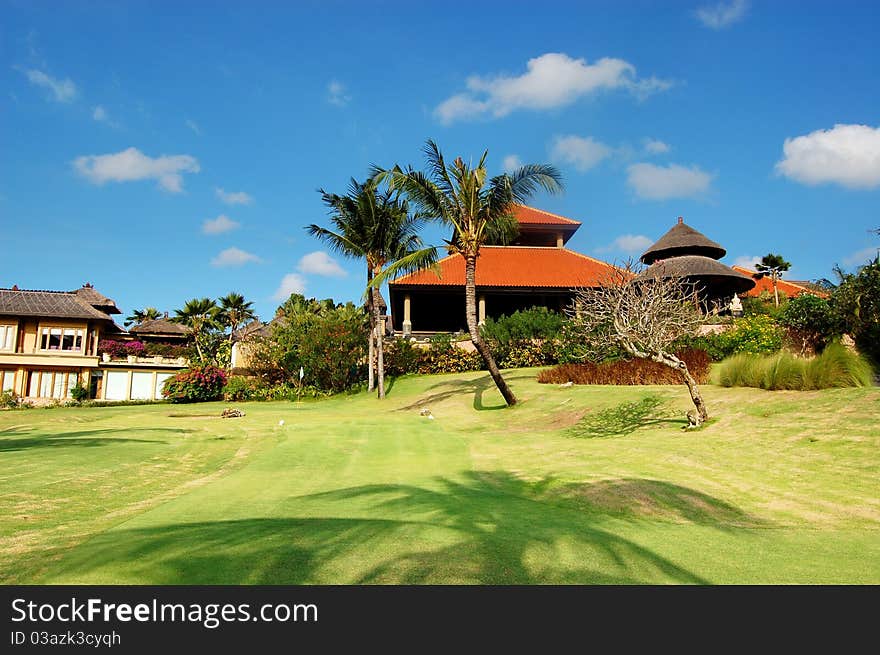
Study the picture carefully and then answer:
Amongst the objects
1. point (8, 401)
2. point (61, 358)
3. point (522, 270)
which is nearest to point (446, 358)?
point (522, 270)

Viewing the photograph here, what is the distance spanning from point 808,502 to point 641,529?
3.49 m

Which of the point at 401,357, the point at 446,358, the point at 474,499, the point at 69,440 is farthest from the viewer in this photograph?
the point at 401,357

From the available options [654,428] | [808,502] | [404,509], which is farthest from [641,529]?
[654,428]

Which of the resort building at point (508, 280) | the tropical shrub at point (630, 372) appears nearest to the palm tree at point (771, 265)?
the resort building at point (508, 280)

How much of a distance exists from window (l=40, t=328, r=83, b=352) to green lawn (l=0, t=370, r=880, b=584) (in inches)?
1070

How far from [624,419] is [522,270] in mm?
23559

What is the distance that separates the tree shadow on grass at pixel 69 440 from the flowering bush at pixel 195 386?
16268 millimetres

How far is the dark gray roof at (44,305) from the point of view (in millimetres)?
40812

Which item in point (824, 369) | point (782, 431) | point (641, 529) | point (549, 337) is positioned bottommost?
point (641, 529)

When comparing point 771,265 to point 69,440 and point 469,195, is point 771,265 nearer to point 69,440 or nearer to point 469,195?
point 469,195

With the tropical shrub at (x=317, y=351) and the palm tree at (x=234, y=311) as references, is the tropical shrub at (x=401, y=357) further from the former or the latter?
the palm tree at (x=234, y=311)

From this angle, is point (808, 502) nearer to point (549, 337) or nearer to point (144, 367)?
point (549, 337)

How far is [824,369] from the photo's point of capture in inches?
592

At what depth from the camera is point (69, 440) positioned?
51.2ft
